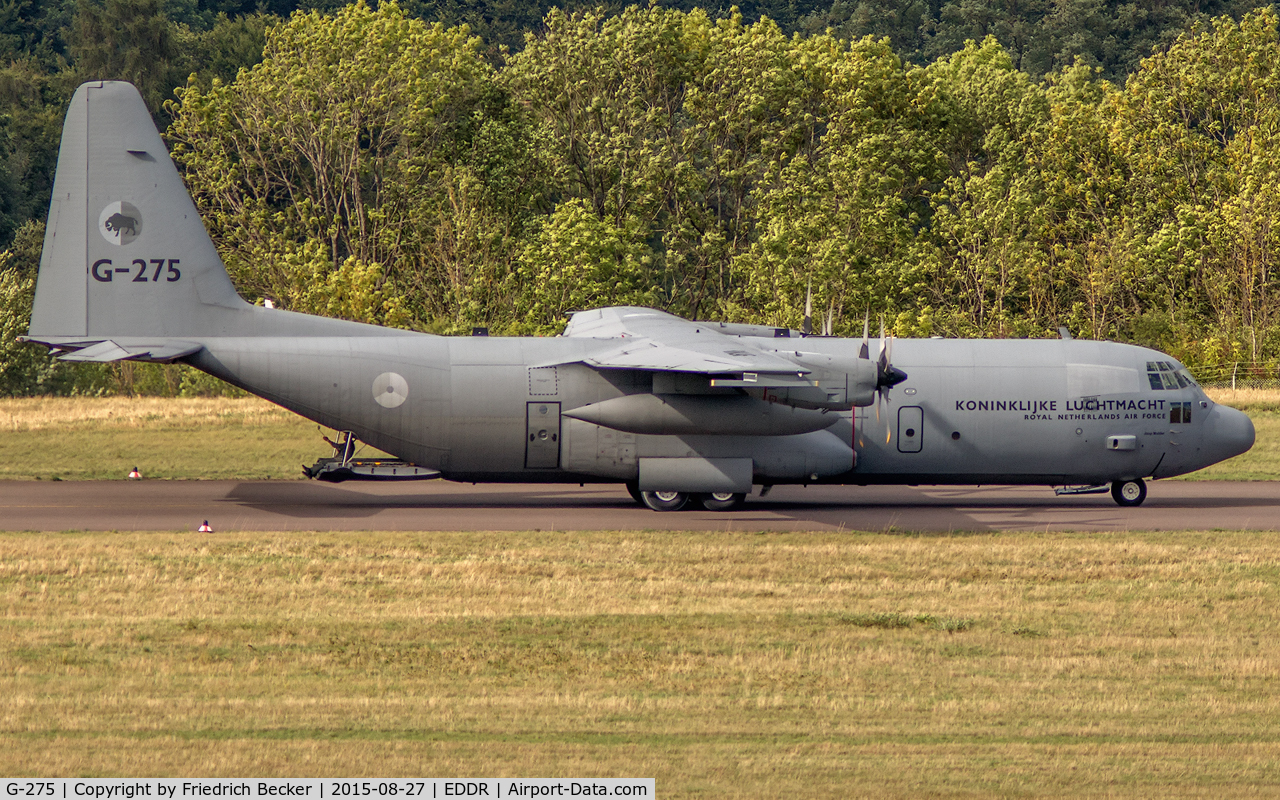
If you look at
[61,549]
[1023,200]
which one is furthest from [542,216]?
[61,549]

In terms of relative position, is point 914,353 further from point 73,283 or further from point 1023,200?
point 1023,200

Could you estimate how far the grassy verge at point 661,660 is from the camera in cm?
1244

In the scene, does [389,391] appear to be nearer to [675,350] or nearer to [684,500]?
[675,350]

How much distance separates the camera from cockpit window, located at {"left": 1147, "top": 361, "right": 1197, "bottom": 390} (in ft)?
102

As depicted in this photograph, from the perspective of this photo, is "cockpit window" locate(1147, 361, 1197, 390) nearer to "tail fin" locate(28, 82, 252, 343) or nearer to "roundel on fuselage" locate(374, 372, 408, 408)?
"roundel on fuselage" locate(374, 372, 408, 408)

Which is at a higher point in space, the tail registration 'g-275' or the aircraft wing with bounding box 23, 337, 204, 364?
the tail registration 'g-275'

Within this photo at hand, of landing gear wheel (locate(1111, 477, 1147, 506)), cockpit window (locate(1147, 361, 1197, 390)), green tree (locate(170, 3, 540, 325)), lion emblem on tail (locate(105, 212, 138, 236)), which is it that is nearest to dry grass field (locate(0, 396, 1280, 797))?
landing gear wheel (locate(1111, 477, 1147, 506))

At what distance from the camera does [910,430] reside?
29578 mm

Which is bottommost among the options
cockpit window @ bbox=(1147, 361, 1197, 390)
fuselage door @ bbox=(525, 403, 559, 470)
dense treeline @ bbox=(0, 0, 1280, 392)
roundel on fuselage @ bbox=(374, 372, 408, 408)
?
fuselage door @ bbox=(525, 403, 559, 470)

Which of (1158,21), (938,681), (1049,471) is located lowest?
(938,681)

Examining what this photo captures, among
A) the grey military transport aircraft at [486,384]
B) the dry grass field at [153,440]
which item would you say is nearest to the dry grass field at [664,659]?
the grey military transport aircraft at [486,384]

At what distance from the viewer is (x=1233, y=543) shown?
84.7 feet

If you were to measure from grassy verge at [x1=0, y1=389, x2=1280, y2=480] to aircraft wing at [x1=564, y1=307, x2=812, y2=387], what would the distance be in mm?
10307

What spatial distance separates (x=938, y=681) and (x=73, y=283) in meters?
20.3
